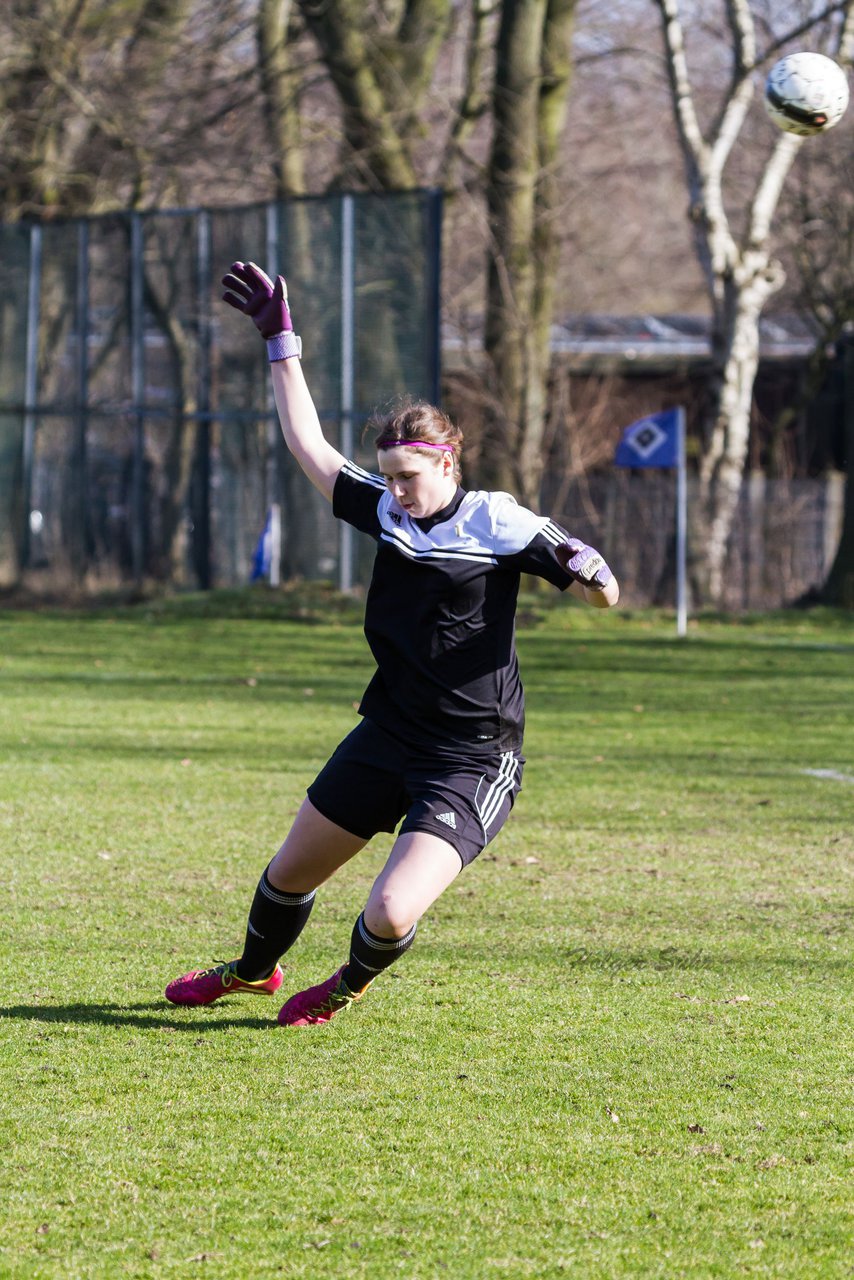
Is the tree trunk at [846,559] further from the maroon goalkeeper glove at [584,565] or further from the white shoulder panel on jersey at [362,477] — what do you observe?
the maroon goalkeeper glove at [584,565]

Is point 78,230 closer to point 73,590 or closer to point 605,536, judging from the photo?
point 73,590

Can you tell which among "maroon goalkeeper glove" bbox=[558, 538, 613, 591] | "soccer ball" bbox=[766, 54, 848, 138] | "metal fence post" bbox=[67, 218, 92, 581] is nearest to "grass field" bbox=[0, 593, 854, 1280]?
"maroon goalkeeper glove" bbox=[558, 538, 613, 591]

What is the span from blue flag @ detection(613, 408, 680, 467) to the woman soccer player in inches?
612

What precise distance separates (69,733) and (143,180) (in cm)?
1783

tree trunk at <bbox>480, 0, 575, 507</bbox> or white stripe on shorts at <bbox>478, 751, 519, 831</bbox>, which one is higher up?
tree trunk at <bbox>480, 0, 575, 507</bbox>

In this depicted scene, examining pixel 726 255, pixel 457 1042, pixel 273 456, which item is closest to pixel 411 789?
pixel 457 1042

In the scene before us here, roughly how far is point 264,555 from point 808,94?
39.6 ft

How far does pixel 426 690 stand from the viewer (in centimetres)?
486

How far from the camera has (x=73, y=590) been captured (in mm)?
23875

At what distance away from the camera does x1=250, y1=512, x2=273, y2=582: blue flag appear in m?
22.4

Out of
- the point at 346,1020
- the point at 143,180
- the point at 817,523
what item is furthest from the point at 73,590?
the point at 346,1020

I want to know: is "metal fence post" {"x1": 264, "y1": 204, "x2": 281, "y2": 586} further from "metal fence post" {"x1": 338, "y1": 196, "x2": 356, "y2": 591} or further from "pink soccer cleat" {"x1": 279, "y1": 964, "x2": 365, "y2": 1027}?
"pink soccer cleat" {"x1": 279, "y1": 964, "x2": 365, "y2": 1027}

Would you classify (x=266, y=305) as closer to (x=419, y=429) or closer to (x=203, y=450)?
(x=419, y=429)

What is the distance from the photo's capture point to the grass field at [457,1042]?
145 inches
